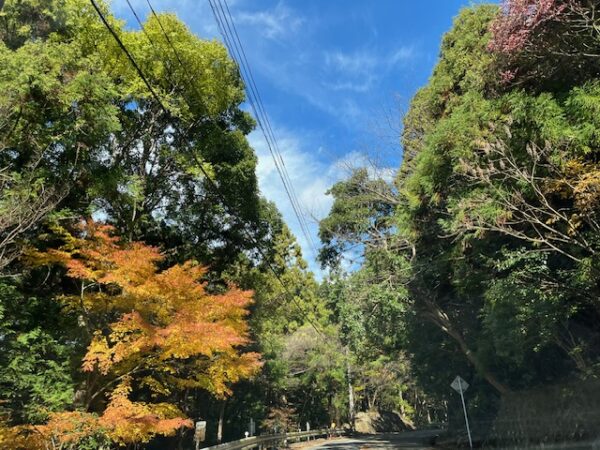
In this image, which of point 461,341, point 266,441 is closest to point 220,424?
point 266,441

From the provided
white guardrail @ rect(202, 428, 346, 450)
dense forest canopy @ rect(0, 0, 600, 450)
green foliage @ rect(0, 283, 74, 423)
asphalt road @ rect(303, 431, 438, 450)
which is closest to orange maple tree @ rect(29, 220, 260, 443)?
dense forest canopy @ rect(0, 0, 600, 450)

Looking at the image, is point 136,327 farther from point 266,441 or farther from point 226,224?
point 266,441

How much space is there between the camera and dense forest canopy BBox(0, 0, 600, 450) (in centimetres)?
991

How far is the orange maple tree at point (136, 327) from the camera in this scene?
11.9m

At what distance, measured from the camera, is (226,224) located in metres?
20.2

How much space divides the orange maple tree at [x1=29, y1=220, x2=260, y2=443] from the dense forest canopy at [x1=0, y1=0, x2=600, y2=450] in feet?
0.22

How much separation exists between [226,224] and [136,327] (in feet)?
28.6

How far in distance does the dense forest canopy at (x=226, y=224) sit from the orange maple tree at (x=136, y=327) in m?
0.07

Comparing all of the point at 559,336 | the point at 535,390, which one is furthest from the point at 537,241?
the point at 535,390

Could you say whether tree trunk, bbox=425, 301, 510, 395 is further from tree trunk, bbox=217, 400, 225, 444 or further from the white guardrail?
tree trunk, bbox=217, 400, 225, 444

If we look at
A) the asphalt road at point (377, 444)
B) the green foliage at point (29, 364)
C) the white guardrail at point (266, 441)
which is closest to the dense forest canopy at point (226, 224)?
the green foliage at point (29, 364)

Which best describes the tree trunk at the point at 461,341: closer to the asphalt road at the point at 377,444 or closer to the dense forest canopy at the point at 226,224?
the dense forest canopy at the point at 226,224

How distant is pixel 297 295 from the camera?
1658 inches

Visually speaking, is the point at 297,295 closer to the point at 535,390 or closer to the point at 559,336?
the point at 535,390
